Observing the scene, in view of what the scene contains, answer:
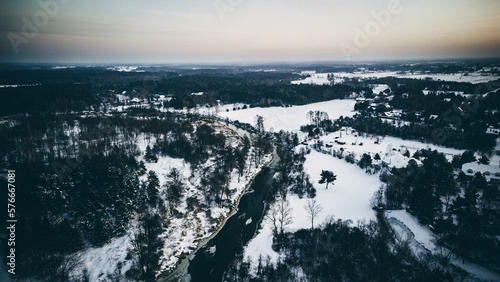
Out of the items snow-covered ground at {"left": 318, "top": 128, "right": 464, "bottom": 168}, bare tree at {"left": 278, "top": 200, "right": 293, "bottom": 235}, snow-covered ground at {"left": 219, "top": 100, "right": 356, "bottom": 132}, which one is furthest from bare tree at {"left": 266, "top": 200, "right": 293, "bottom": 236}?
snow-covered ground at {"left": 219, "top": 100, "right": 356, "bottom": 132}

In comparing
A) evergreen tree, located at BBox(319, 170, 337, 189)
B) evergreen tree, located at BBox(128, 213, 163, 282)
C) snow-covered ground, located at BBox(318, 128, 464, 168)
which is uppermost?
snow-covered ground, located at BBox(318, 128, 464, 168)

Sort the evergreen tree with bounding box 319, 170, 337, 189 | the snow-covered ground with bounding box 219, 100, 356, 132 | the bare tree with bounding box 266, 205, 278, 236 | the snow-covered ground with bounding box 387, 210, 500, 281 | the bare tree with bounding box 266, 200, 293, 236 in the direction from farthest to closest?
the snow-covered ground with bounding box 219, 100, 356, 132
the evergreen tree with bounding box 319, 170, 337, 189
the bare tree with bounding box 266, 200, 293, 236
the bare tree with bounding box 266, 205, 278, 236
the snow-covered ground with bounding box 387, 210, 500, 281

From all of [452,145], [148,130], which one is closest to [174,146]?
[148,130]

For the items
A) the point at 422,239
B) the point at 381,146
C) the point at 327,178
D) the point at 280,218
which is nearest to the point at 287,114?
the point at 381,146

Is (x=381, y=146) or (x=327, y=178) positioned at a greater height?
(x=381, y=146)

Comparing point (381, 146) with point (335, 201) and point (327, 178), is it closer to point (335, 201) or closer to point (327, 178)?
point (327, 178)

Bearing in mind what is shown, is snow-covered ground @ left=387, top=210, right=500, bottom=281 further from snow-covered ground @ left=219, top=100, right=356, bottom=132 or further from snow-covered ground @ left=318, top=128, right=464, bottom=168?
snow-covered ground @ left=219, top=100, right=356, bottom=132

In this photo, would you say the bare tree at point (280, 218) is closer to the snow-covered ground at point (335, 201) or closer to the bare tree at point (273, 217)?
the bare tree at point (273, 217)

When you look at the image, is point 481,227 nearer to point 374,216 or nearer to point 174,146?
point 374,216

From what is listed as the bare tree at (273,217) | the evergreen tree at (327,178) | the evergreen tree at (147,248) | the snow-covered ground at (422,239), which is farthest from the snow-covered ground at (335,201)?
the evergreen tree at (147,248)
